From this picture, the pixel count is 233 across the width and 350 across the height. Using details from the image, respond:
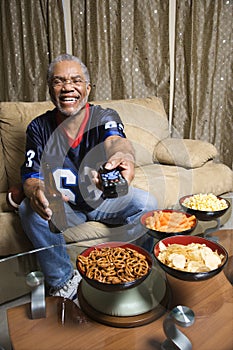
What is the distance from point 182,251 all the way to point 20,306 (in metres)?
0.48

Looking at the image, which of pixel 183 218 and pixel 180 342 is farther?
pixel 183 218

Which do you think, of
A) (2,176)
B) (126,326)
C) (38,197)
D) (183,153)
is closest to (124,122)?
(183,153)

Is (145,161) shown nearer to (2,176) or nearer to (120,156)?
(120,156)

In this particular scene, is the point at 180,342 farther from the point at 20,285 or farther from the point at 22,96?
the point at 22,96

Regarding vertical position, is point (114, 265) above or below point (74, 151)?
below

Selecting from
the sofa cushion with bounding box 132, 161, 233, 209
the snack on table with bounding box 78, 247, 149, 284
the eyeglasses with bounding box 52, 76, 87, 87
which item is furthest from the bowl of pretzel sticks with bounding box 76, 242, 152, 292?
the eyeglasses with bounding box 52, 76, 87, 87

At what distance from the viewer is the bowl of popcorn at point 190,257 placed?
2.64 feet

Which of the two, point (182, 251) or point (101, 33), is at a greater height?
point (101, 33)

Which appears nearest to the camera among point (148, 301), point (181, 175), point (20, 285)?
point (148, 301)

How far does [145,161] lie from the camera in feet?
6.89

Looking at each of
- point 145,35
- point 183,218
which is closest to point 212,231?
point 183,218

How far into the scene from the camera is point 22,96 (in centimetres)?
261

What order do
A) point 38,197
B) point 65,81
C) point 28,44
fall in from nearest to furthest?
point 38,197 → point 65,81 → point 28,44

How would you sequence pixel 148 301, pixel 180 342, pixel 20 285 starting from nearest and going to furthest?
pixel 180 342
pixel 148 301
pixel 20 285
